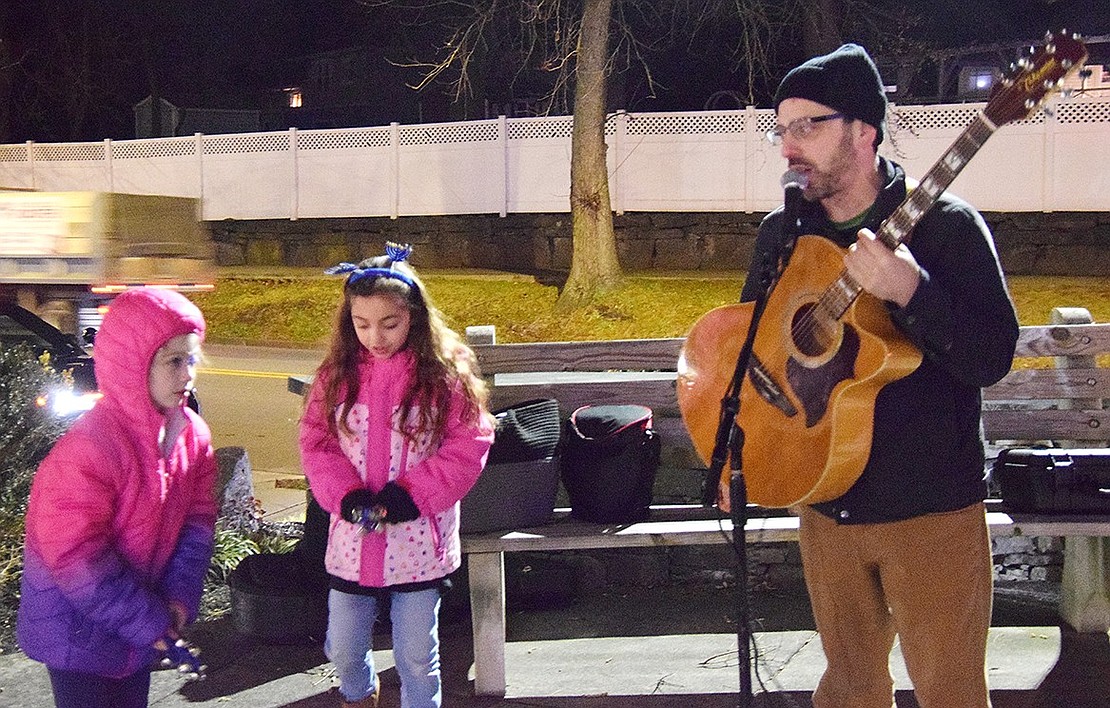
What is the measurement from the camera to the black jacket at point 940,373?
9.20 feet

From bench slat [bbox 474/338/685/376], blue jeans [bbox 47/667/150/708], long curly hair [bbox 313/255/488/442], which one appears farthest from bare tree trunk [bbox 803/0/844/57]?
blue jeans [bbox 47/667/150/708]

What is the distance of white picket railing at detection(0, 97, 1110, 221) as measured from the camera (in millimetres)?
16781

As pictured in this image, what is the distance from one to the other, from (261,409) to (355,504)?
8.88m

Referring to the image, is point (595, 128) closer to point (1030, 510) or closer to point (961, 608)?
point (1030, 510)

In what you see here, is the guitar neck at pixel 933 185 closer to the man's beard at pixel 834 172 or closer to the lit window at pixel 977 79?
the man's beard at pixel 834 172

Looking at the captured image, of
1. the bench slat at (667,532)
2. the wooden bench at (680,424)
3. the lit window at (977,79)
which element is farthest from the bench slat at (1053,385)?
the lit window at (977,79)

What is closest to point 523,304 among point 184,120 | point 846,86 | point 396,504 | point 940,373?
point 396,504

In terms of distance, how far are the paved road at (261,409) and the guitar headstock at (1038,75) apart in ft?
18.3

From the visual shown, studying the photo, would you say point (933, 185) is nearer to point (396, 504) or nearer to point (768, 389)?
point (768, 389)

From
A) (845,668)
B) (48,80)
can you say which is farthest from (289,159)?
(845,668)

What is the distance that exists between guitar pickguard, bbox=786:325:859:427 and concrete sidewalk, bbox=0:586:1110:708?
1.51m

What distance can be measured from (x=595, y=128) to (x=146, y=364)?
13652 mm

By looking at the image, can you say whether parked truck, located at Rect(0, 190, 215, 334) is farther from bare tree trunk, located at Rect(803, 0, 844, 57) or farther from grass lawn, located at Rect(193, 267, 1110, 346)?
bare tree trunk, located at Rect(803, 0, 844, 57)

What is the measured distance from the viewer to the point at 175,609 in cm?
312
